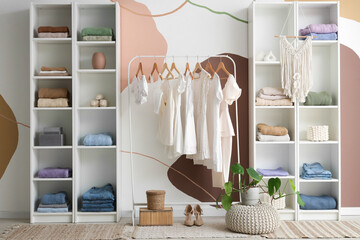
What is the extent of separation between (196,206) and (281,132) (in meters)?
1.17

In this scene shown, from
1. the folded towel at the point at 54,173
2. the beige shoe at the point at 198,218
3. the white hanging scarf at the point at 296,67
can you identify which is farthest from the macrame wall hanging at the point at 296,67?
the folded towel at the point at 54,173

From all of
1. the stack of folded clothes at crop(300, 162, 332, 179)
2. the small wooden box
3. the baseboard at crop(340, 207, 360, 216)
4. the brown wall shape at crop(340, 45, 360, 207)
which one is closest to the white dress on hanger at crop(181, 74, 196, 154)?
the small wooden box

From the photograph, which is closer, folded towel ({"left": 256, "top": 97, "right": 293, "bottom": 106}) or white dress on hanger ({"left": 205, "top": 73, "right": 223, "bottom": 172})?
white dress on hanger ({"left": 205, "top": 73, "right": 223, "bottom": 172})

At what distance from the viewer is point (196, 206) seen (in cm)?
459

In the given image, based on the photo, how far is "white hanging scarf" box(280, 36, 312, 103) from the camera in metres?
4.71

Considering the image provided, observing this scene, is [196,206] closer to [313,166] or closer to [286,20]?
[313,166]

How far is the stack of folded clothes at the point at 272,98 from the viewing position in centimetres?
475

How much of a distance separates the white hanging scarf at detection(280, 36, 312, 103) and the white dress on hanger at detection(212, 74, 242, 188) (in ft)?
2.13

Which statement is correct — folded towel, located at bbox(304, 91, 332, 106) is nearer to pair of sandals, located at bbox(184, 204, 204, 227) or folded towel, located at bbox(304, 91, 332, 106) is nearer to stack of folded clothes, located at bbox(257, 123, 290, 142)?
stack of folded clothes, located at bbox(257, 123, 290, 142)

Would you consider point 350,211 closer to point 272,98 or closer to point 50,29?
point 272,98

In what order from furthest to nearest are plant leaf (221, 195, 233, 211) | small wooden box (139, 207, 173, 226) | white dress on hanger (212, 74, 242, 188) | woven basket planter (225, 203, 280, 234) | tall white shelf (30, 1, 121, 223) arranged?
tall white shelf (30, 1, 121, 223) < small wooden box (139, 207, 173, 226) < white dress on hanger (212, 74, 242, 188) < plant leaf (221, 195, 233, 211) < woven basket planter (225, 203, 280, 234)

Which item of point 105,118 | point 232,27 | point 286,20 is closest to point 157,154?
point 105,118

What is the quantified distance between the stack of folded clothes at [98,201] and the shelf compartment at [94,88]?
0.99 m

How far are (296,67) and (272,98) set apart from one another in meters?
0.40
